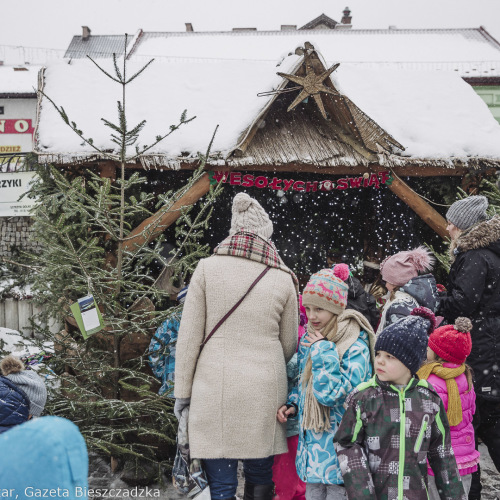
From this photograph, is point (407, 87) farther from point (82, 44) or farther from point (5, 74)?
point (82, 44)

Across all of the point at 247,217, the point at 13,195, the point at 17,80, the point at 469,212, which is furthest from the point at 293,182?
the point at 17,80

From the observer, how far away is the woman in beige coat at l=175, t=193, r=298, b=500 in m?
2.64

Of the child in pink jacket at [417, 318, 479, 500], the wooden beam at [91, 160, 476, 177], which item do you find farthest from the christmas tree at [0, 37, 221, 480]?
the child in pink jacket at [417, 318, 479, 500]

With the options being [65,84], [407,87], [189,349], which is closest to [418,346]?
[189,349]

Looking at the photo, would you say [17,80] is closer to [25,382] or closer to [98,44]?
[98,44]

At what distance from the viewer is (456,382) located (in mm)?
3047

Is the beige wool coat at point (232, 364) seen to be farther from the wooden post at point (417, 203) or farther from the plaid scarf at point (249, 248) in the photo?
the wooden post at point (417, 203)

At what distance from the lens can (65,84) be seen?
5.96 metres

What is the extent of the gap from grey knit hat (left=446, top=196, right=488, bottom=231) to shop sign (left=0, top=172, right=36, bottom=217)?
1031 centimetres

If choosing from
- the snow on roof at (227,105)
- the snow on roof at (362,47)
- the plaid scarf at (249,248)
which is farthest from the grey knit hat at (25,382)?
the snow on roof at (362,47)

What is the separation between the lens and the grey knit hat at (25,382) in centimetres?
266

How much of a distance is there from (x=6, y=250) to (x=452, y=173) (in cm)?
990

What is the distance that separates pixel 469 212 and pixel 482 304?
0.65 m

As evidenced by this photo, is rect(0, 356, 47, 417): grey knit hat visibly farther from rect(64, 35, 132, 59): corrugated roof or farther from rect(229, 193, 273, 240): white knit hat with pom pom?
rect(64, 35, 132, 59): corrugated roof
